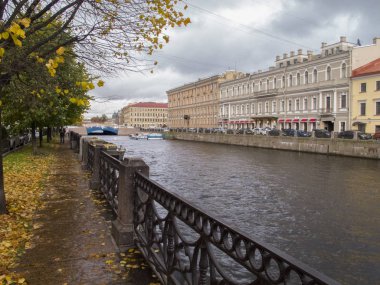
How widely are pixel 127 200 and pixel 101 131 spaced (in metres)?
98.4

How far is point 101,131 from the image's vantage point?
101m

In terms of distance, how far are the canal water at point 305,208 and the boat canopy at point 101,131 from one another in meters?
77.1

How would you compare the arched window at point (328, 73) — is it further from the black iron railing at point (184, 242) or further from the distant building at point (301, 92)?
the black iron railing at point (184, 242)

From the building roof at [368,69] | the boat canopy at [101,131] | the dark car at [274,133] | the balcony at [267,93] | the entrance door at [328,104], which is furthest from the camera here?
the boat canopy at [101,131]

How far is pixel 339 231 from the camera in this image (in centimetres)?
1035

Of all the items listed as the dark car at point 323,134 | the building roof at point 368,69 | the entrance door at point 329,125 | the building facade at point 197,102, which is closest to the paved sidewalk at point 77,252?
the dark car at point 323,134

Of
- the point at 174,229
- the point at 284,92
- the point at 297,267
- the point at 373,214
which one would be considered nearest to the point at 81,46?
the point at 174,229

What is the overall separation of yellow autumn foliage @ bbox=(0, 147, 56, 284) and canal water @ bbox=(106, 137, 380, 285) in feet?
9.01

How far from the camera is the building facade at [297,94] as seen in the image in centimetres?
5181

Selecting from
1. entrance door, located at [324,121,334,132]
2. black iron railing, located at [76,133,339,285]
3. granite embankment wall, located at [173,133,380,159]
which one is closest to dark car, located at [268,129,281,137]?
granite embankment wall, located at [173,133,380,159]

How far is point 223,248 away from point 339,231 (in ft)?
29.1

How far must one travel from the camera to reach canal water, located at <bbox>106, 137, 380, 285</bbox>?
328 inches

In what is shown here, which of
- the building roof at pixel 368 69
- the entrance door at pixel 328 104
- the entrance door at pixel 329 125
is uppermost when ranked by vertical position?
the building roof at pixel 368 69

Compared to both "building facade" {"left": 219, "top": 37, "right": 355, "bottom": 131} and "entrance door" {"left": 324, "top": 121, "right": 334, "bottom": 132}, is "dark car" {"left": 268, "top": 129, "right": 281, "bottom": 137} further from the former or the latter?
"entrance door" {"left": 324, "top": 121, "right": 334, "bottom": 132}
